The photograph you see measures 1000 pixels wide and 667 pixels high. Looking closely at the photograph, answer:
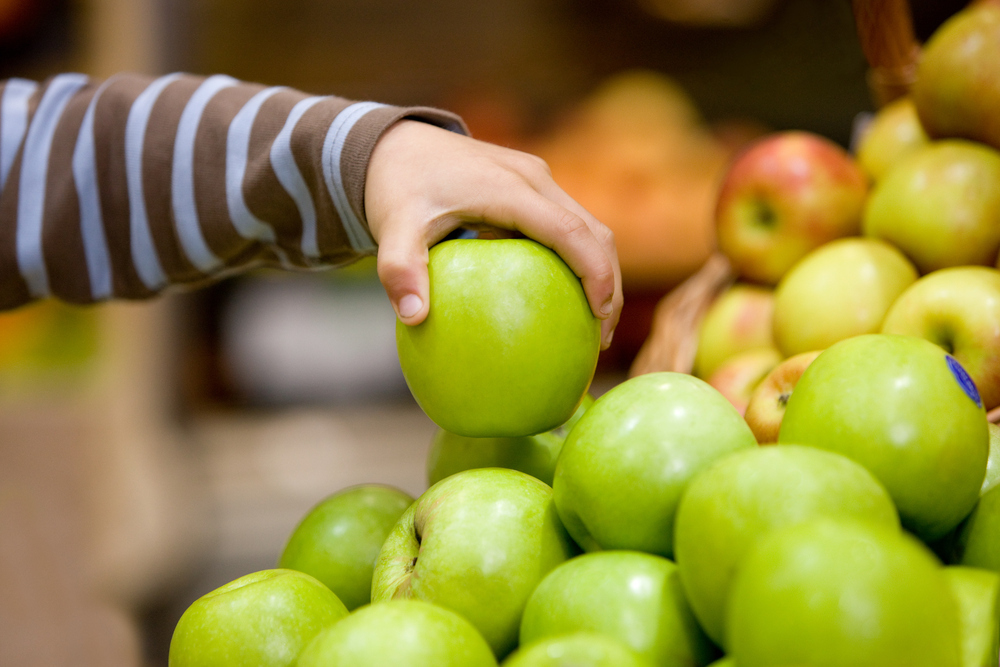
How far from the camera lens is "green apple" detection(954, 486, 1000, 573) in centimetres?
46

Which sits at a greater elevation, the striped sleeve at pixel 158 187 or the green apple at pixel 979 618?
the striped sleeve at pixel 158 187

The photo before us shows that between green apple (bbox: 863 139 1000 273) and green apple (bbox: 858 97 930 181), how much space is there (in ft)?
0.27

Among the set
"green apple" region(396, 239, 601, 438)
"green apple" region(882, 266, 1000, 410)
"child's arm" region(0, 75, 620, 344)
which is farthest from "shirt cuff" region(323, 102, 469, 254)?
"green apple" region(882, 266, 1000, 410)

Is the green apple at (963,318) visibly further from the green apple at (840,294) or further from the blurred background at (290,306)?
the blurred background at (290,306)

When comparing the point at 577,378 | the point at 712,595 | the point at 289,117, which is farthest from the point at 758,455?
the point at 289,117

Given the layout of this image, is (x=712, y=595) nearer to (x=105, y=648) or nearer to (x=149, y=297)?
(x=149, y=297)

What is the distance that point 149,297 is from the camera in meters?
0.97

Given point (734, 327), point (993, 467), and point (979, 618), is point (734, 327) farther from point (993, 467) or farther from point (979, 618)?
point (979, 618)

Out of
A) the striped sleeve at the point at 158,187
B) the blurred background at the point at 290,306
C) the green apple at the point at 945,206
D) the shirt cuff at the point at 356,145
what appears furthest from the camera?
the blurred background at the point at 290,306

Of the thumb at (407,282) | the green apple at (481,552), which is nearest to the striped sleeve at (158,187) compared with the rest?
the thumb at (407,282)

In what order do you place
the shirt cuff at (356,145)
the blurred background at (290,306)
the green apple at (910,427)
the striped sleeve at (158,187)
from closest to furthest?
the green apple at (910,427), the shirt cuff at (356,145), the striped sleeve at (158,187), the blurred background at (290,306)

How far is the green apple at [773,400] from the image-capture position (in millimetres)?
689

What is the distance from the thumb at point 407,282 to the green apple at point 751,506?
9.1 inches

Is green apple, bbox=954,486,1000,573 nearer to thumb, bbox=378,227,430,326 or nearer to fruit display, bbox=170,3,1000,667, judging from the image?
fruit display, bbox=170,3,1000,667
